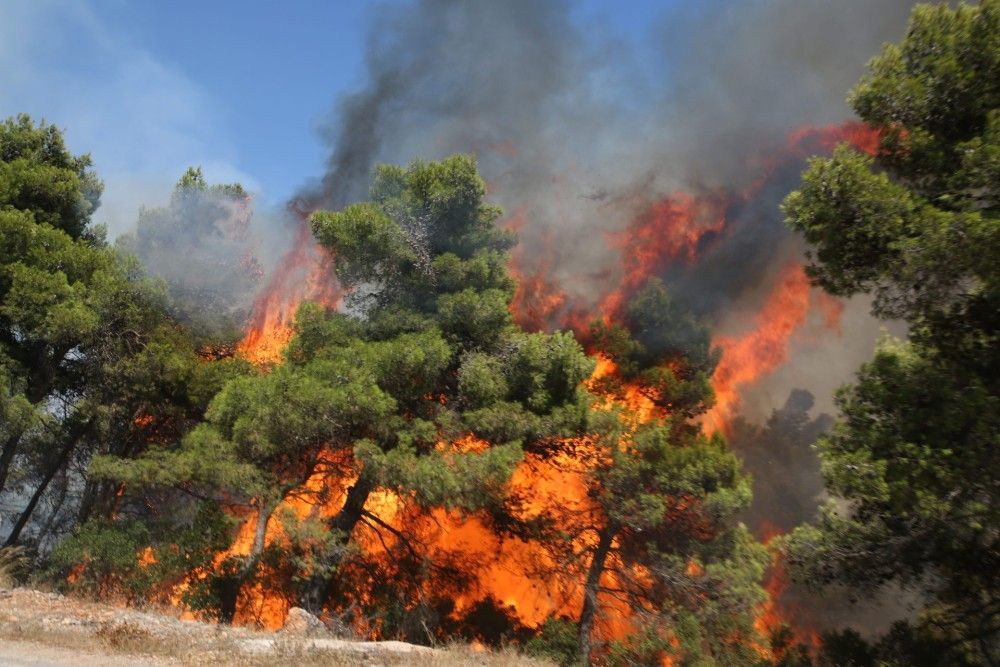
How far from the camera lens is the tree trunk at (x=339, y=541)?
42.9 ft

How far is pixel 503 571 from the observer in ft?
55.9

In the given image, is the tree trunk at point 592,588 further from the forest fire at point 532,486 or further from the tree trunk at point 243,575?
the tree trunk at point 243,575

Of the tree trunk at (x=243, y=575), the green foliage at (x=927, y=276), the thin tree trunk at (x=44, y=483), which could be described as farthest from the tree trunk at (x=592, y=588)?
the thin tree trunk at (x=44, y=483)

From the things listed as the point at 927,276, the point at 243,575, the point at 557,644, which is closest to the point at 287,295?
the point at 243,575

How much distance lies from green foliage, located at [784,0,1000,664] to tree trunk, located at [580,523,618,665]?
5690mm

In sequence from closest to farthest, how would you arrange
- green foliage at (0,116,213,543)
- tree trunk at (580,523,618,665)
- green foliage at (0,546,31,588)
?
1. green foliage at (0,546,31,588)
2. tree trunk at (580,523,618,665)
3. green foliage at (0,116,213,543)

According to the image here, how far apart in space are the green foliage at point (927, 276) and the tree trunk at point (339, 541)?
880 centimetres

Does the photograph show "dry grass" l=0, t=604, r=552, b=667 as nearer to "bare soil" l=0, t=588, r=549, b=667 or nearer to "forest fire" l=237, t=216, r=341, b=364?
"bare soil" l=0, t=588, r=549, b=667

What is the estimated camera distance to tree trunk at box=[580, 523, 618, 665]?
1319 centimetres

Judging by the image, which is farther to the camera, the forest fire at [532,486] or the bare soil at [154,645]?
the forest fire at [532,486]

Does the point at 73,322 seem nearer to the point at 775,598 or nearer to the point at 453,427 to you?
the point at 453,427

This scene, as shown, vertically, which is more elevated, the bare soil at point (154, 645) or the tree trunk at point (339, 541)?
the tree trunk at point (339, 541)

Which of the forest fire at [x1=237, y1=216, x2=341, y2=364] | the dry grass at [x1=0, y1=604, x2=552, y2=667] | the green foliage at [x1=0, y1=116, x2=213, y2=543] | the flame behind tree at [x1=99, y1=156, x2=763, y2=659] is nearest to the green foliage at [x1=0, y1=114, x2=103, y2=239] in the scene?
the green foliage at [x1=0, y1=116, x2=213, y2=543]

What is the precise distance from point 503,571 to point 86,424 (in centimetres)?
1172
